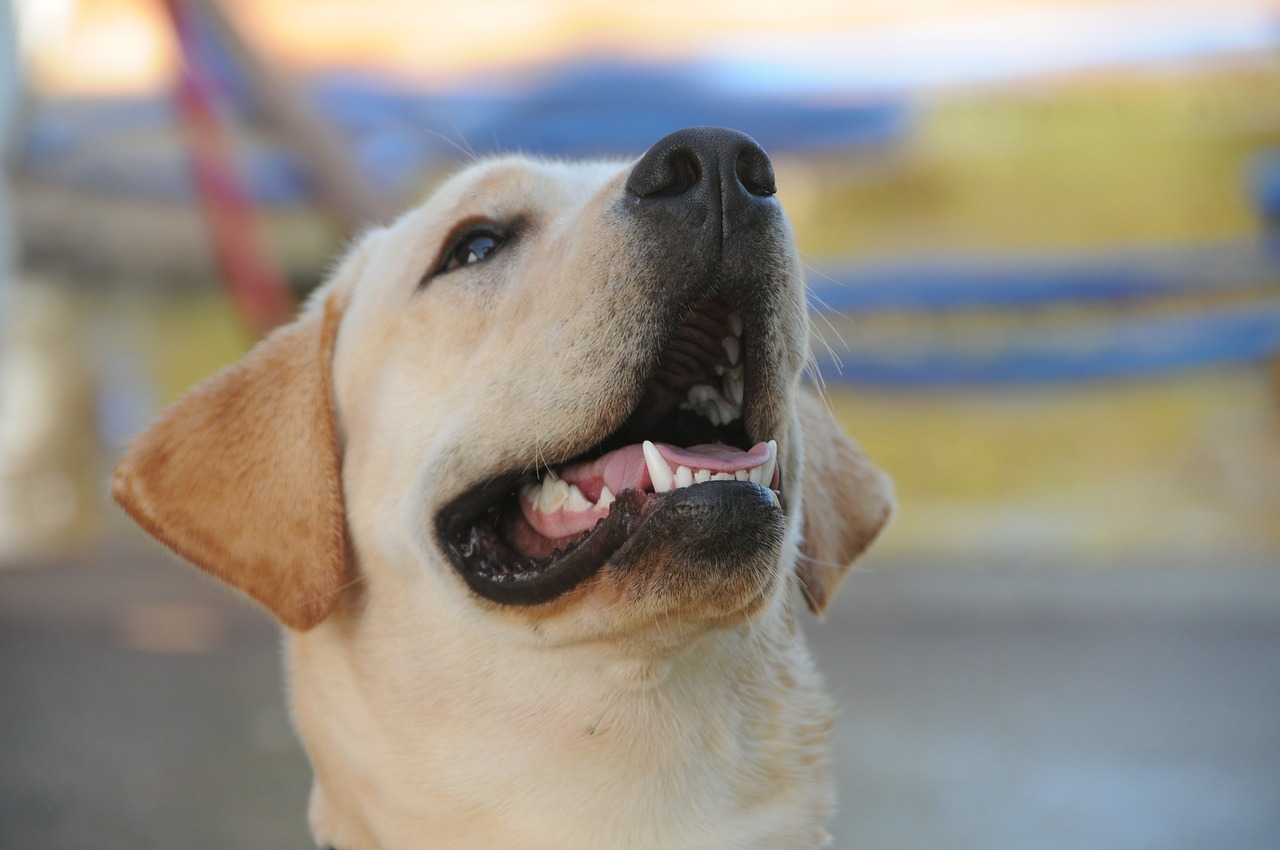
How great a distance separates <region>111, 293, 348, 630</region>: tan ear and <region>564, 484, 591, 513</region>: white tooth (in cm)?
56

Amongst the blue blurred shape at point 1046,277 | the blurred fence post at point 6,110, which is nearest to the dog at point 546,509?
the blurred fence post at point 6,110

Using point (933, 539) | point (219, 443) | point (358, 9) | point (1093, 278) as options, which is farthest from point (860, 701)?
point (358, 9)

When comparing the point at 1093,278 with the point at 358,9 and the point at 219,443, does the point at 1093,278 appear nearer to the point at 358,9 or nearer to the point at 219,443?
the point at 358,9

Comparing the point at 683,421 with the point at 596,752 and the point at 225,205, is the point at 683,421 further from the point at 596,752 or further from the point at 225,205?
the point at 225,205

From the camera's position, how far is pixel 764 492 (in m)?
1.81

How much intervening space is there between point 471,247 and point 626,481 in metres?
0.75

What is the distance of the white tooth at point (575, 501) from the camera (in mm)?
2002

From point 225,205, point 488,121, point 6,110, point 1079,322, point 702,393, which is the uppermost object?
point 702,393

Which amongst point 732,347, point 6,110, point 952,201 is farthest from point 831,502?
point 952,201

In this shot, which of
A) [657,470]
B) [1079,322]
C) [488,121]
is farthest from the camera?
[488,121]

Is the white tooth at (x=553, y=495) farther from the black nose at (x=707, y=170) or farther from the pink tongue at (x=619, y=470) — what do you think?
the black nose at (x=707, y=170)

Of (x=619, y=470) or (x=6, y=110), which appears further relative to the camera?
(x=6, y=110)

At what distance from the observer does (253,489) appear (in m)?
2.35

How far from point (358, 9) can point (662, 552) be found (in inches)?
429
